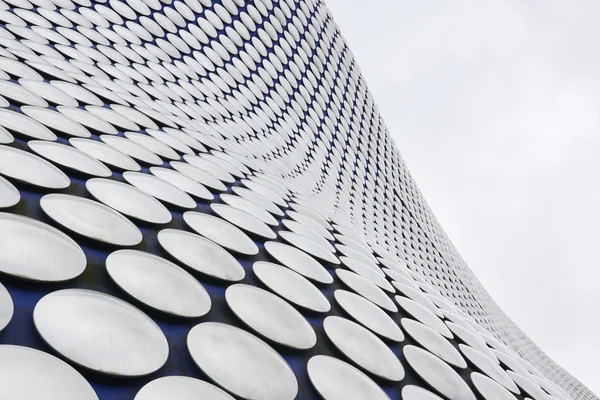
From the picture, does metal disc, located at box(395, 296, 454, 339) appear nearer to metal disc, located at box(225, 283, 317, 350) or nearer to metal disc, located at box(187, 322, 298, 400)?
metal disc, located at box(225, 283, 317, 350)

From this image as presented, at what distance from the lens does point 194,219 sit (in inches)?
131

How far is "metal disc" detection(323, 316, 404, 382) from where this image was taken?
252 centimetres

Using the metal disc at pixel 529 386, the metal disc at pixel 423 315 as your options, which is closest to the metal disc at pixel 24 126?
the metal disc at pixel 423 315

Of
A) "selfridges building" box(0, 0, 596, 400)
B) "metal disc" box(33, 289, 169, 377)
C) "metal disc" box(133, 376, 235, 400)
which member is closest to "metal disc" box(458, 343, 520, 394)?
"selfridges building" box(0, 0, 596, 400)

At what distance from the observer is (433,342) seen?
3121 mm

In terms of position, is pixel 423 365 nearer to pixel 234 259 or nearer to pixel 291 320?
pixel 291 320

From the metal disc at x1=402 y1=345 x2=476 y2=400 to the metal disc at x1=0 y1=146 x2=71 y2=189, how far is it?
221 centimetres

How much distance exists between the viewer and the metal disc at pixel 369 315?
296 cm

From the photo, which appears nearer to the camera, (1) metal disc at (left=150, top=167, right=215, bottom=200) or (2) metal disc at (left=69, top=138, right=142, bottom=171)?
(2) metal disc at (left=69, top=138, right=142, bottom=171)

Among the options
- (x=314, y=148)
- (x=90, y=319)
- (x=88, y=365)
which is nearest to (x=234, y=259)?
(x=90, y=319)

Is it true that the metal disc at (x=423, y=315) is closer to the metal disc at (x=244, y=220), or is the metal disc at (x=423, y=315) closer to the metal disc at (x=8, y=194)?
the metal disc at (x=244, y=220)

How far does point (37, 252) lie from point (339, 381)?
1.41 metres

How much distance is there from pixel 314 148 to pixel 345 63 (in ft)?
22.5

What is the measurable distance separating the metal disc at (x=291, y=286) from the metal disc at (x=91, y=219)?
29.8 inches
